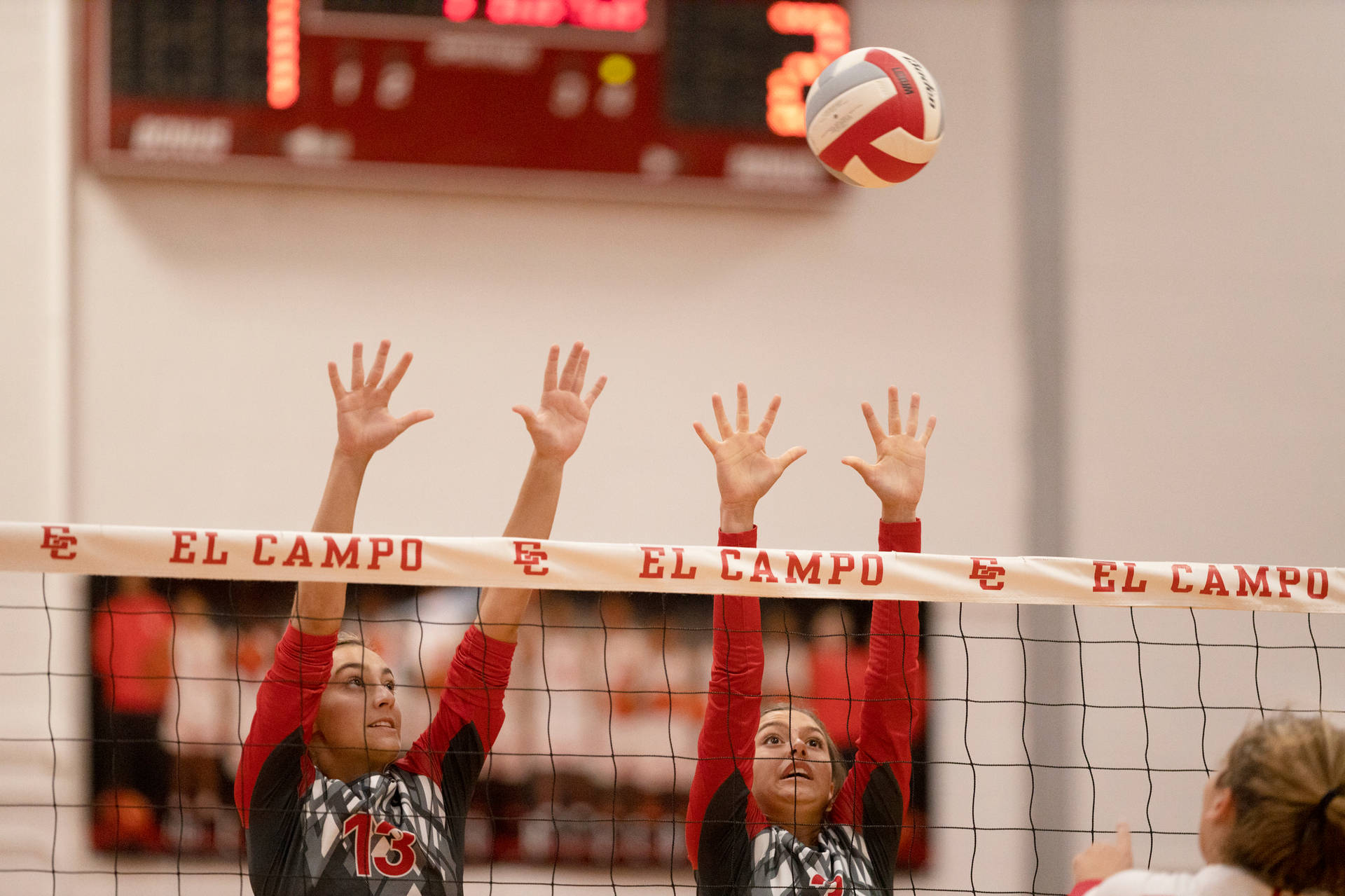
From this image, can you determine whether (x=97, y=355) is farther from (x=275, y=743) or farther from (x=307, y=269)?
(x=275, y=743)

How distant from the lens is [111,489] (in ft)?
17.4

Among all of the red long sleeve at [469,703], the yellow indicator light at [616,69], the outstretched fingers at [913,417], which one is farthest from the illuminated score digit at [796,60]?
the red long sleeve at [469,703]

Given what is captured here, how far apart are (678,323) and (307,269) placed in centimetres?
173

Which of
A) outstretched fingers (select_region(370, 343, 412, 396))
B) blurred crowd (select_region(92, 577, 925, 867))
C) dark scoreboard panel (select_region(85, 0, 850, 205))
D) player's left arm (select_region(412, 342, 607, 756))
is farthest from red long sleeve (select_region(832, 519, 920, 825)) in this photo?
dark scoreboard panel (select_region(85, 0, 850, 205))

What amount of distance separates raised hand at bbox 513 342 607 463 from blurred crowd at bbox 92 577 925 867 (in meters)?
2.16

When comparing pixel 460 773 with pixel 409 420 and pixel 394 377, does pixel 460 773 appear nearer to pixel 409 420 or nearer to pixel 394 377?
pixel 409 420

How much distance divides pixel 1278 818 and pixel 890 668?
1079 millimetres

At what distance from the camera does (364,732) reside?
2.75 m

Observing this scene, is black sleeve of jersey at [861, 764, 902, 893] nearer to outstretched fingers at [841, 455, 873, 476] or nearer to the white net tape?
the white net tape

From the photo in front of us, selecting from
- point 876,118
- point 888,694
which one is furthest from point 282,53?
point 888,694

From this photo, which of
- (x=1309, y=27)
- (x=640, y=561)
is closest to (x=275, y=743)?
(x=640, y=561)

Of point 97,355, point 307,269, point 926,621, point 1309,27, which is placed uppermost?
point 1309,27

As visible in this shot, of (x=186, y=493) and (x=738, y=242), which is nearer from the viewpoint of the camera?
(x=186, y=493)

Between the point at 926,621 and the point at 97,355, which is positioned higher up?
the point at 97,355
